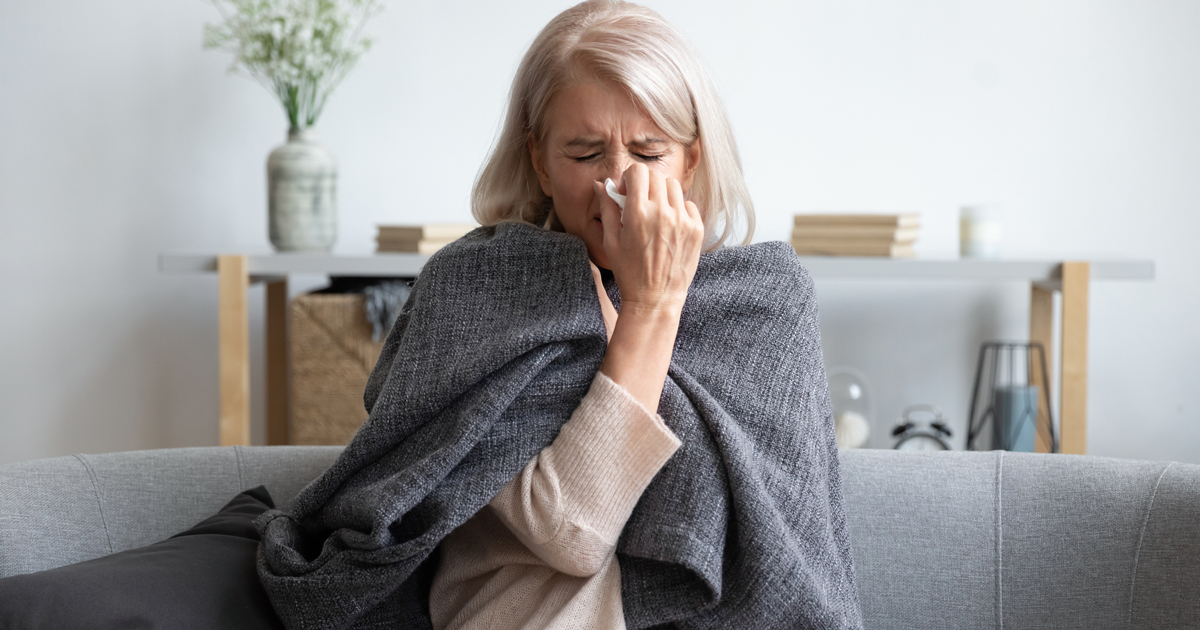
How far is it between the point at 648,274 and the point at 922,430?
1.83 m

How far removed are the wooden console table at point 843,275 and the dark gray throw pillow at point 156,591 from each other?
113cm

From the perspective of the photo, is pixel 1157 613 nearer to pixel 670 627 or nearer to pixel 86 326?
pixel 670 627

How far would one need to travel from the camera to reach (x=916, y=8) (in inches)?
100

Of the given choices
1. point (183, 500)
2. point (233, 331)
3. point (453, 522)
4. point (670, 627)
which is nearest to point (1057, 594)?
point (670, 627)

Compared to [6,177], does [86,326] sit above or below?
below

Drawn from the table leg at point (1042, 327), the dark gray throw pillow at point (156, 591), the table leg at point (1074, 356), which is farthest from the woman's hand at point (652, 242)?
the table leg at point (1042, 327)

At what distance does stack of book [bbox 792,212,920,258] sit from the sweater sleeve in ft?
4.38

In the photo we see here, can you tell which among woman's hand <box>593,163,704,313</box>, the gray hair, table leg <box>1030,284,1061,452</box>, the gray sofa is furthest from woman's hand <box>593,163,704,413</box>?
table leg <box>1030,284,1061,452</box>

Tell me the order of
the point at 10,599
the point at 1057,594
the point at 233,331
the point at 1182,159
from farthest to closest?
the point at 1182,159 < the point at 233,331 < the point at 1057,594 < the point at 10,599

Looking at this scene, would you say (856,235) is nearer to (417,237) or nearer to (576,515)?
(417,237)

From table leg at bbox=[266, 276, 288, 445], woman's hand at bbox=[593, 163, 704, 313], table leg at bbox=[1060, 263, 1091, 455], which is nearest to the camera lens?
woman's hand at bbox=[593, 163, 704, 313]

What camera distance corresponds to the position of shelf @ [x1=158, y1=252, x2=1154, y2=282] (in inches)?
82.5

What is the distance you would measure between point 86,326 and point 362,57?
3.64 ft

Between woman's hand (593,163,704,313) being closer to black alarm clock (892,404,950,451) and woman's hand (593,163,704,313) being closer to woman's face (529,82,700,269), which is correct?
woman's face (529,82,700,269)
